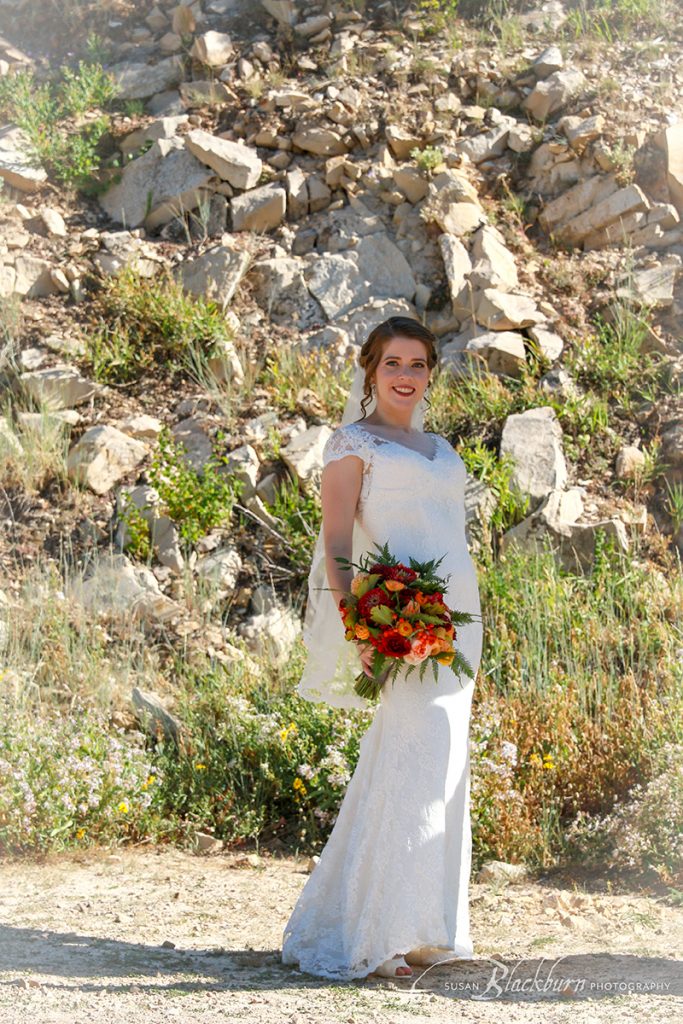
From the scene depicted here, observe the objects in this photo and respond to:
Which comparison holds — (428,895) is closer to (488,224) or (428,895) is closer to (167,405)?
(167,405)

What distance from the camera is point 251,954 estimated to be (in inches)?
167

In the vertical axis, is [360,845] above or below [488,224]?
below

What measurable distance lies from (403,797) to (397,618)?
659 mm

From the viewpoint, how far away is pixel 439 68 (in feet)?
34.8

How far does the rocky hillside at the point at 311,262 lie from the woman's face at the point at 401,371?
318 cm

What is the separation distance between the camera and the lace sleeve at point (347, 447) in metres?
4.02

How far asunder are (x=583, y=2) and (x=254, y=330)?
5.31 meters

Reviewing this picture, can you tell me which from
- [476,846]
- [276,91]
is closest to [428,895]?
[476,846]

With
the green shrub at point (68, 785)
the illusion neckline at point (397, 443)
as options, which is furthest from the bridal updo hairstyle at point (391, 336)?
the green shrub at point (68, 785)

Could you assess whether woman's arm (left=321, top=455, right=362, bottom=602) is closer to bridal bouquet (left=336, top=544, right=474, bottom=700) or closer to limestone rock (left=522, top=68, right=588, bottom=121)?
bridal bouquet (left=336, top=544, right=474, bottom=700)

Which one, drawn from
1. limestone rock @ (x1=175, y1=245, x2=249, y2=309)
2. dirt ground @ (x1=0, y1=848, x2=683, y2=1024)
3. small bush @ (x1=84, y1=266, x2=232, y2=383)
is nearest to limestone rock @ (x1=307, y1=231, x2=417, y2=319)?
limestone rock @ (x1=175, y1=245, x2=249, y2=309)

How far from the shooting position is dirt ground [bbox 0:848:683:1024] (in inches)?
136

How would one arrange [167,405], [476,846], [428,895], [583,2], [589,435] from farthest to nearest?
1. [583,2]
2. [167,405]
3. [589,435]
4. [476,846]
5. [428,895]

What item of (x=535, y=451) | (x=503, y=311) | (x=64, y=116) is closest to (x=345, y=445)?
(x=535, y=451)
